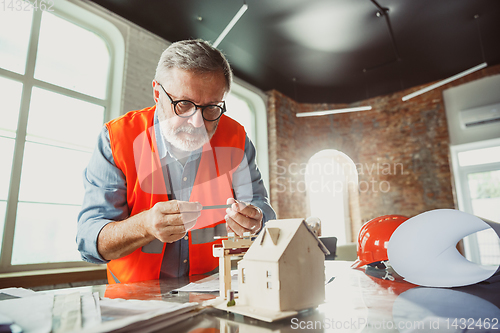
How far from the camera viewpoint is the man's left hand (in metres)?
1.03

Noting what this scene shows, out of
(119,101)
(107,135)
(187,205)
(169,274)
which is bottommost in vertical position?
(169,274)

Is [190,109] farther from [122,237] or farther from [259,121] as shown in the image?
[259,121]

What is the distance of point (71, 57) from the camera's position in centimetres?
384

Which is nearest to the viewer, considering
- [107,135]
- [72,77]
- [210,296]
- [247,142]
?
[210,296]

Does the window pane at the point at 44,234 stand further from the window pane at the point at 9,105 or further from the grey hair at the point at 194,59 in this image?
the grey hair at the point at 194,59

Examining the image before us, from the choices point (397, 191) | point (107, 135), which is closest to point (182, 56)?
point (107, 135)

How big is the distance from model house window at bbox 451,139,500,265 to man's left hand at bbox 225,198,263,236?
6.64 meters

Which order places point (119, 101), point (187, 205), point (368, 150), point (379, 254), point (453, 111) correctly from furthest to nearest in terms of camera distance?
1. point (368, 150)
2. point (453, 111)
3. point (119, 101)
4. point (379, 254)
5. point (187, 205)

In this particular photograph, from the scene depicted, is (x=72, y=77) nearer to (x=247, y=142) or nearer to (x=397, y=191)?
(x=247, y=142)

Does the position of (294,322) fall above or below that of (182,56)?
below

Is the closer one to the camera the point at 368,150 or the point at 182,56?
the point at 182,56

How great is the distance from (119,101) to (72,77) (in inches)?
23.5

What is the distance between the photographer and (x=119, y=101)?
160 inches

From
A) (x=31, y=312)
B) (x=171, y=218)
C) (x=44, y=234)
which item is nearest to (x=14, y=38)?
(x=44, y=234)
